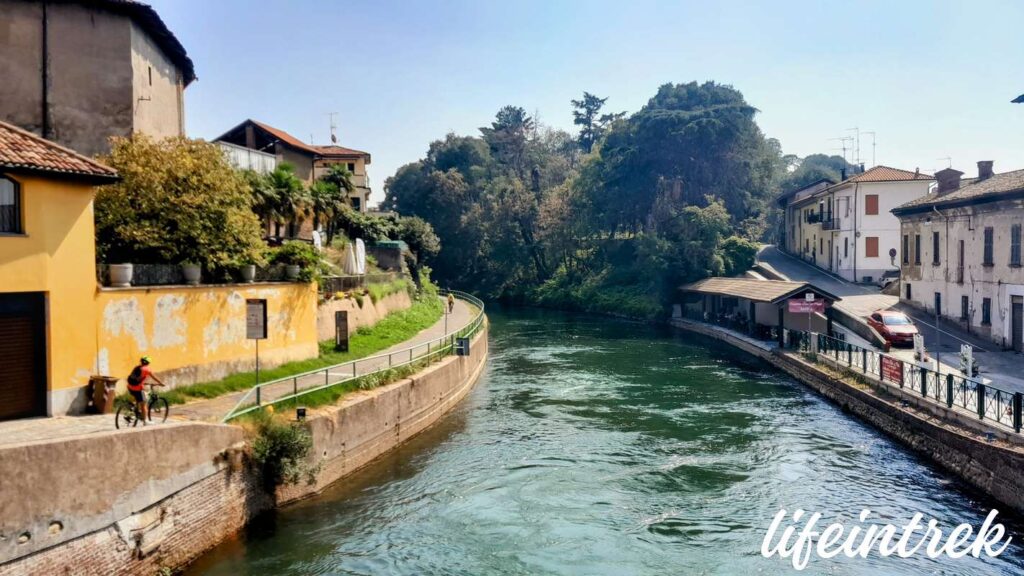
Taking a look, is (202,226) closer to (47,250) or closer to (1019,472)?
(47,250)

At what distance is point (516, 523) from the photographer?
16.7 metres

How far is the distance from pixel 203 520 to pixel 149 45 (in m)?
20.3

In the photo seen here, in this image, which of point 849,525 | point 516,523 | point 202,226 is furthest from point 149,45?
point 849,525

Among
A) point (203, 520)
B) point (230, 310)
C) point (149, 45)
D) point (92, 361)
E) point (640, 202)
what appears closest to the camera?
point (203, 520)

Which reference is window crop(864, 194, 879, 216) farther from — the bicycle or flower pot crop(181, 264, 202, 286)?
the bicycle

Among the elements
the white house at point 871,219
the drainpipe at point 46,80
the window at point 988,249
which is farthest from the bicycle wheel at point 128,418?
the white house at point 871,219

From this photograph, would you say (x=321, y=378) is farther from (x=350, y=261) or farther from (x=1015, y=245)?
(x=1015, y=245)

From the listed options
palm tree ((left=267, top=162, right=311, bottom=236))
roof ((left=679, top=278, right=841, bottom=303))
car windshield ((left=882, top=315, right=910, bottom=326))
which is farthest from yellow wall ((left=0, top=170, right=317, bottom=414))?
car windshield ((left=882, top=315, right=910, bottom=326))

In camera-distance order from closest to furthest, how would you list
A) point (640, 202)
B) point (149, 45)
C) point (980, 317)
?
point (149, 45) → point (980, 317) → point (640, 202)

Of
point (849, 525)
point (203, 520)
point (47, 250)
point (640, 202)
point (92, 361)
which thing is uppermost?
point (640, 202)

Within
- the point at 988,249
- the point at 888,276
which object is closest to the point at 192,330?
the point at 988,249

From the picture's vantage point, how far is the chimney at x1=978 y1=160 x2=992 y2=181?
37438 millimetres

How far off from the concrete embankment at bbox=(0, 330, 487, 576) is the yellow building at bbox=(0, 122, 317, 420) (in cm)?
341

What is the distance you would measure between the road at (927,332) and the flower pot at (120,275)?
79.1 feet
